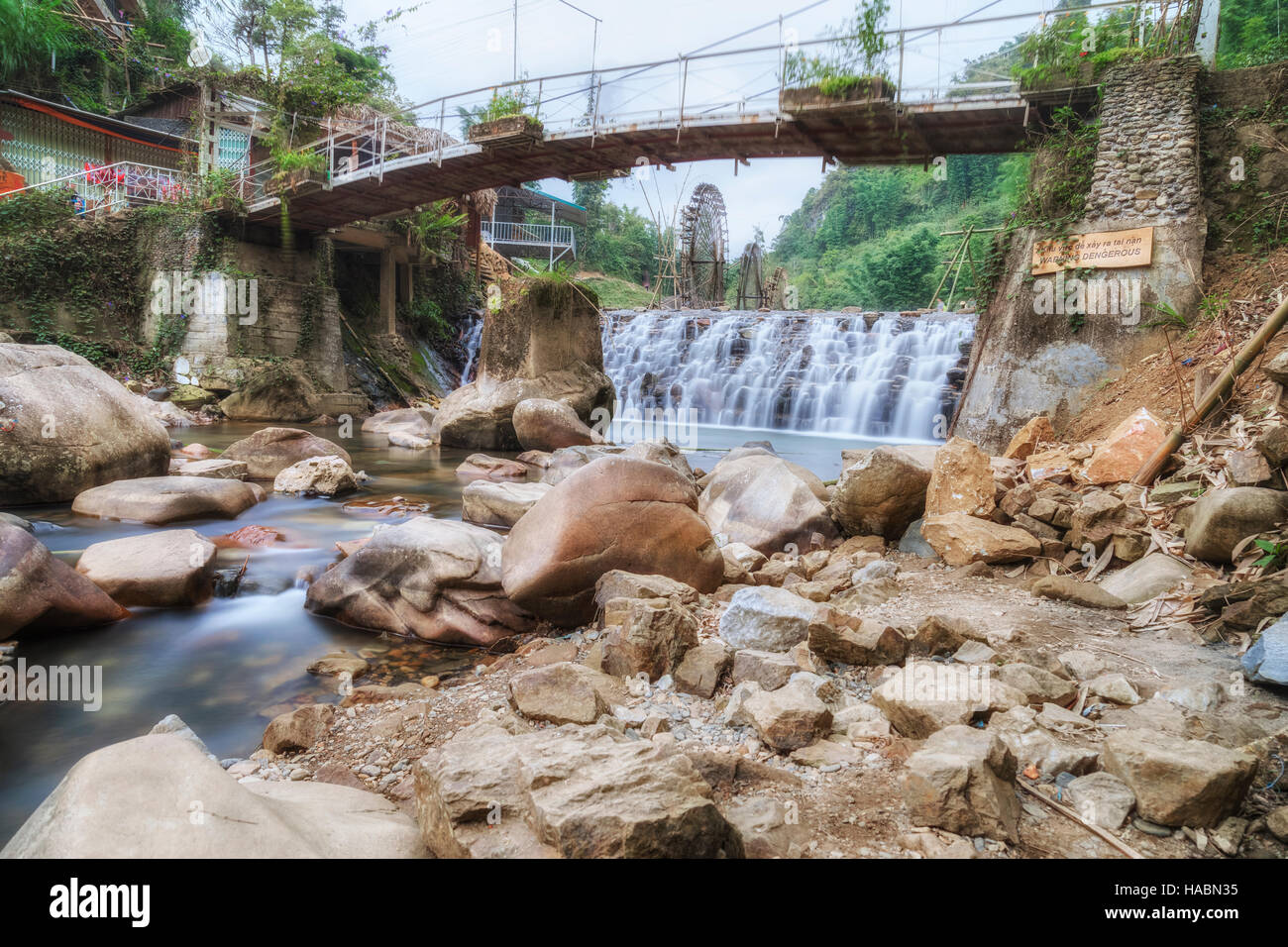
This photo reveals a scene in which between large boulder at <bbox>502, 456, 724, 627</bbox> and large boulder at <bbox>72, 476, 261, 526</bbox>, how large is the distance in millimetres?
3896

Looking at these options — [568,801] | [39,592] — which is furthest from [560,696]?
[39,592]

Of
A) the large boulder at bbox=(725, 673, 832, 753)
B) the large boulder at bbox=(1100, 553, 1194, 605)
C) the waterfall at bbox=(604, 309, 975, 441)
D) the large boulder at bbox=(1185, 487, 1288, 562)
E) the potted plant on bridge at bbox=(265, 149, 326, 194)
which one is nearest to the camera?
the large boulder at bbox=(725, 673, 832, 753)

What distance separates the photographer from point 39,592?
4043 millimetres

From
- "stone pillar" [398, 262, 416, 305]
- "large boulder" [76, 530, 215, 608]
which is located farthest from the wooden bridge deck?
"large boulder" [76, 530, 215, 608]

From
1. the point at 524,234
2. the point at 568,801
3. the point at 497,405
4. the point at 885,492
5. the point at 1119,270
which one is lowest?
the point at 568,801

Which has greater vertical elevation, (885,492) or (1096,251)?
(1096,251)

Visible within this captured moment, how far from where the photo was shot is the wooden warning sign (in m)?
7.76

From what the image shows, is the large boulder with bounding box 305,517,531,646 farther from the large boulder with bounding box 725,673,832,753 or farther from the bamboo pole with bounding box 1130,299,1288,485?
the bamboo pole with bounding box 1130,299,1288,485

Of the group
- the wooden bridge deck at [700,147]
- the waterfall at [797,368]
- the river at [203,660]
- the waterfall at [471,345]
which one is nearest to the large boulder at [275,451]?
the river at [203,660]

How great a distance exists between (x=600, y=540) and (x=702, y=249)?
29395 mm

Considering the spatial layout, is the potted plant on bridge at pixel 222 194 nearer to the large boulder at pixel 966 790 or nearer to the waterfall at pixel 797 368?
the waterfall at pixel 797 368

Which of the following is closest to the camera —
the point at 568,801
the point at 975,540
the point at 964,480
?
the point at 568,801

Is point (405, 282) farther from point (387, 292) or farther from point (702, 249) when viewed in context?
point (702, 249)

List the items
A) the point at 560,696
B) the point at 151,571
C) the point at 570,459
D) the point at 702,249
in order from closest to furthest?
the point at 560,696 → the point at 151,571 → the point at 570,459 → the point at 702,249
